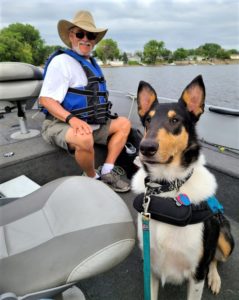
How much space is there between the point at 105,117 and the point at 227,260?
Answer: 191cm

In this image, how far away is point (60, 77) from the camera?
112 inches

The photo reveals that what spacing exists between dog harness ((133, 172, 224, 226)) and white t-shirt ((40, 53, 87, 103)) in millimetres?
1671

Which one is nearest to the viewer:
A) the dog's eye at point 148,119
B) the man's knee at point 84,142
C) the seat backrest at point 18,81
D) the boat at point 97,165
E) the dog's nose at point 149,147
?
the dog's nose at point 149,147

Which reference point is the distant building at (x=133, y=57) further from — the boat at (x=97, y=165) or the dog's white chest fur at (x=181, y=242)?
the dog's white chest fur at (x=181, y=242)

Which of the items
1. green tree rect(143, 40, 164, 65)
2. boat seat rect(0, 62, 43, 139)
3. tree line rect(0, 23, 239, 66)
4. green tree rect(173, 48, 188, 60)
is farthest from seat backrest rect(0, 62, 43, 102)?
green tree rect(143, 40, 164, 65)

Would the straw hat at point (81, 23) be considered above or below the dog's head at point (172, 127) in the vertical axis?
above

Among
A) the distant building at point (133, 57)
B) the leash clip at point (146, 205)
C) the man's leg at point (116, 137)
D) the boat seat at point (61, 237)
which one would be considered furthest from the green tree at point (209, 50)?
the boat seat at point (61, 237)

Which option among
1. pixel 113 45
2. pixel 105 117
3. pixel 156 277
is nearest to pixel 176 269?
pixel 156 277

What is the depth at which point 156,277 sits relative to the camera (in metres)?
1.85

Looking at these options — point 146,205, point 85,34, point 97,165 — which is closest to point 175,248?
point 146,205

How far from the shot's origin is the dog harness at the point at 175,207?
1553 mm

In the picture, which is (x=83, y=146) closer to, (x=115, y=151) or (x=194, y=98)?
(x=115, y=151)

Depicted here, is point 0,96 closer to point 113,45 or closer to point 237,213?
point 237,213

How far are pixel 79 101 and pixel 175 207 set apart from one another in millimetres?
1779
